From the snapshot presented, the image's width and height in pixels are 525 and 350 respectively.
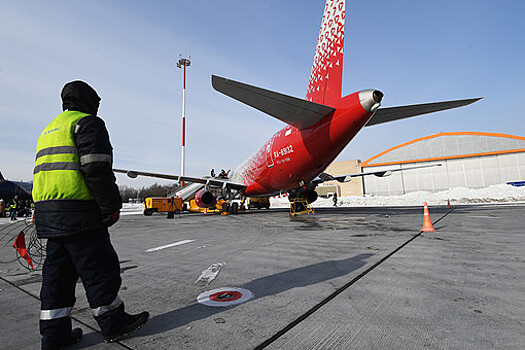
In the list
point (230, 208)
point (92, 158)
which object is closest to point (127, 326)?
point (92, 158)

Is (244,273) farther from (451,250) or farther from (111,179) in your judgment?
(451,250)

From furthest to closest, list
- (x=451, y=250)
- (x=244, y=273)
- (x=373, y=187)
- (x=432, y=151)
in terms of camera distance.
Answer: (x=373, y=187) → (x=432, y=151) → (x=451, y=250) → (x=244, y=273)

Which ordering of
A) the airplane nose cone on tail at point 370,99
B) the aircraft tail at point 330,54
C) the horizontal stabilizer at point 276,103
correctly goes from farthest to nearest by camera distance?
the aircraft tail at point 330,54, the airplane nose cone on tail at point 370,99, the horizontal stabilizer at point 276,103

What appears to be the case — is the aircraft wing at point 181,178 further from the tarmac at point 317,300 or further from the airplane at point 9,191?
the airplane at point 9,191

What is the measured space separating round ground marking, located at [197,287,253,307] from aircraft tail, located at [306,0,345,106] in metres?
8.18

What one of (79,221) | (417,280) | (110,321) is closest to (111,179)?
(79,221)

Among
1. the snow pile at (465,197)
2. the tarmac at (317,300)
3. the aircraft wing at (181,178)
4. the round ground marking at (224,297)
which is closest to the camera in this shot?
the tarmac at (317,300)

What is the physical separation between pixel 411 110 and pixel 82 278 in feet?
30.8

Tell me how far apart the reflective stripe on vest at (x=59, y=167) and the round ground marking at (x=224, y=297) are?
1470 millimetres

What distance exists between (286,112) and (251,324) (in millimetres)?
7199

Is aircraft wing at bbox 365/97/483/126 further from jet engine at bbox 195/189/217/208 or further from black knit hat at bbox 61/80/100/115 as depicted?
jet engine at bbox 195/189/217/208

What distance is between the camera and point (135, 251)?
5.44m

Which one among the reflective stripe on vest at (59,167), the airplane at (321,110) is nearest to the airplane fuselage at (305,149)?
the airplane at (321,110)

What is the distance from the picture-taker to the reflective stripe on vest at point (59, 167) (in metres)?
1.85
